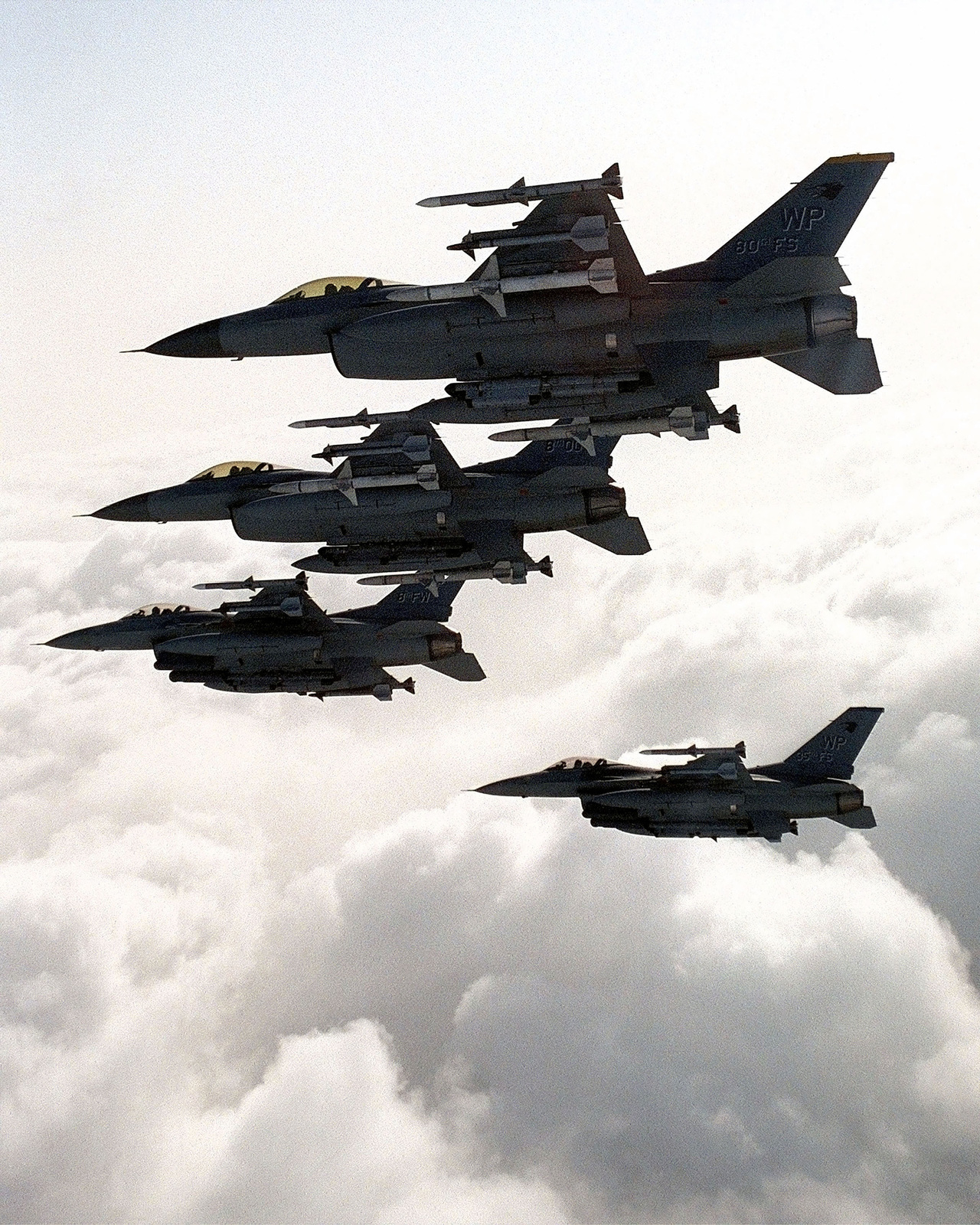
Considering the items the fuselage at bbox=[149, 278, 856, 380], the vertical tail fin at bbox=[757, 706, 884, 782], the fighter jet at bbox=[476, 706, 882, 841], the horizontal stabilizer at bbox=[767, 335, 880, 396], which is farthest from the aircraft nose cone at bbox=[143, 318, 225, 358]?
the vertical tail fin at bbox=[757, 706, 884, 782]

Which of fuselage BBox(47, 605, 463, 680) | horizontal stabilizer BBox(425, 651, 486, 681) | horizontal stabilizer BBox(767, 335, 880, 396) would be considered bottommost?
horizontal stabilizer BBox(425, 651, 486, 681)

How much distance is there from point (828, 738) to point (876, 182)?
114 ft

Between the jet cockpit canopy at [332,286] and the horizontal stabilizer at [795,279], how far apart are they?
10.6 m

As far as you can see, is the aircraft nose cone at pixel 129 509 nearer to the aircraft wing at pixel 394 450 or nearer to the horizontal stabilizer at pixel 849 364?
the aircraft wing at pixel 394 450

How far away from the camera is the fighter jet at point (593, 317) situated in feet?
110

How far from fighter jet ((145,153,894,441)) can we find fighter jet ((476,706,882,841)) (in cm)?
2596

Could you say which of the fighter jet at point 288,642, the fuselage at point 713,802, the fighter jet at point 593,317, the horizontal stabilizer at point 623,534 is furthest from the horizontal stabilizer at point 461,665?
the fighter jet at point 593,317

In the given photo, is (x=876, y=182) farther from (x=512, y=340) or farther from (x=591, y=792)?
(x=591, y=792)

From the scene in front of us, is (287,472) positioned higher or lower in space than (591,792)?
higher

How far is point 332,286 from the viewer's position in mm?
37250

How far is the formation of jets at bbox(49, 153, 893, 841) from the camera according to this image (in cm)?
3381

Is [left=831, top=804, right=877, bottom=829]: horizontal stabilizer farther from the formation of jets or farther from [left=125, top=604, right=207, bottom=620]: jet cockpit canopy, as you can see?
[left=125, top=604, right=207, bottom=620]: jet cockpit canopy

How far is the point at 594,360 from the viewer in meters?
35.9

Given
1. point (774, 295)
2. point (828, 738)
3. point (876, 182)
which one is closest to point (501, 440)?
point (774, 295)
